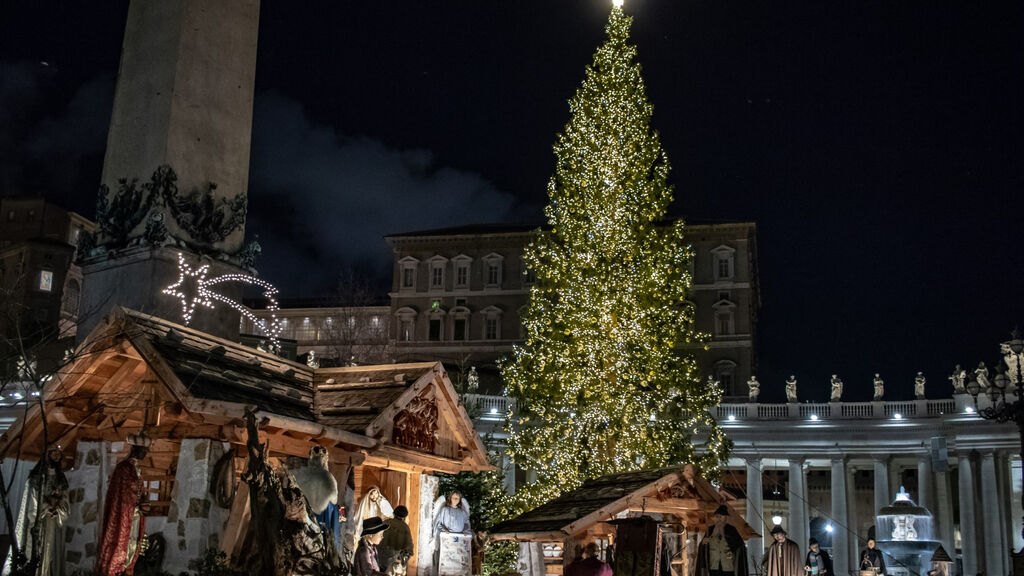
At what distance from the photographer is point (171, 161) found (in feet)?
44.2

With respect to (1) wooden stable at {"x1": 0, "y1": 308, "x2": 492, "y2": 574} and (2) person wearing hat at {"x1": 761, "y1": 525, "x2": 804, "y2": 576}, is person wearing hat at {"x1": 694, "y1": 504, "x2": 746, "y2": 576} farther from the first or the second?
(1) wooden stable at {"x1": 0, "y1": 308, "x2": 492, "y2": 574}

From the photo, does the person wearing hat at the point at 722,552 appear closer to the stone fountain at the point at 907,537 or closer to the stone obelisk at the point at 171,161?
the stone obelisk at the point at 171,161

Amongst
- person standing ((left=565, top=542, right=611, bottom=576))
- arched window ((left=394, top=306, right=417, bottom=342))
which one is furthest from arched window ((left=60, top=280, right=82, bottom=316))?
person standing ((left=565, top=542, right=611, bottom=576))

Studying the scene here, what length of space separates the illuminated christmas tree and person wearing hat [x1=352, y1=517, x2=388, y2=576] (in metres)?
11.7

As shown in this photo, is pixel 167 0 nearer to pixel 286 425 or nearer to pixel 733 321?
pixel 286 425

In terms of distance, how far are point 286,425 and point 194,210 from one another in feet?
13.8

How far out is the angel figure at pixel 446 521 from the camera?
14953 millimetres

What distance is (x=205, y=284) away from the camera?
1409cm

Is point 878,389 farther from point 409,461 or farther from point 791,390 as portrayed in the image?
point 409,461

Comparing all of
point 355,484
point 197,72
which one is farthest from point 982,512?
point 197,72

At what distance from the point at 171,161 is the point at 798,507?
43074 mm

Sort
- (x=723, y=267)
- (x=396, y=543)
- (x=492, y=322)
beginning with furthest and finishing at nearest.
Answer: (x=492, y=322) → (x=723, y=267) → (x=396, y=543)

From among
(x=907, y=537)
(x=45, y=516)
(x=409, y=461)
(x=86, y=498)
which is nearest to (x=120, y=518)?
(x=45, y=516)

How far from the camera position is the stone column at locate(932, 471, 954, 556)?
49875 millimetres
